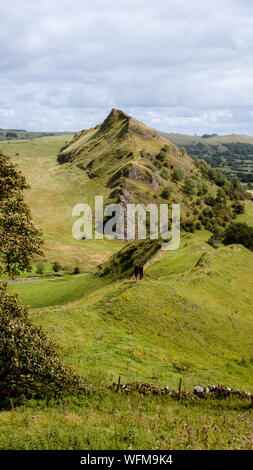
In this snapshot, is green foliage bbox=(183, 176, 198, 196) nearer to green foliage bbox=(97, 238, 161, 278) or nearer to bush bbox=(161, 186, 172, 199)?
bush bbox=(161, 186, 172, 199)

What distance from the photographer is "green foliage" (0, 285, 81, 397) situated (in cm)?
1442

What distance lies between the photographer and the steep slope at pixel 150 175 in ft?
434

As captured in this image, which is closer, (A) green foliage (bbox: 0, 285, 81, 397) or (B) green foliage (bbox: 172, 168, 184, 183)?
(A) green foliage (bbox: 0, 285, 81, 397)

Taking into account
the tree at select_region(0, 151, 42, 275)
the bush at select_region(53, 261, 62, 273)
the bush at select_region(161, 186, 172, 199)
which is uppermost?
the bush at select_region(161, 186, 172, 199)

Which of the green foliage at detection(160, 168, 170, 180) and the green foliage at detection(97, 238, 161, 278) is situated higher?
the green foliage at detection(160, 168, 170, 180)

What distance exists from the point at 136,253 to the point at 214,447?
41.0 metres

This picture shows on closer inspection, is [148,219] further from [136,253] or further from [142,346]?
[142,346]

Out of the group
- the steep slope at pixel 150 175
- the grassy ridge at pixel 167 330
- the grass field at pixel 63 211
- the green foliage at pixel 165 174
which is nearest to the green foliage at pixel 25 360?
the grassy ridge at pixel 167 330

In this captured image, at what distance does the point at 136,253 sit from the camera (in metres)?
54.1

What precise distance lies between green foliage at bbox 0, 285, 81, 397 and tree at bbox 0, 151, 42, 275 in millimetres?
2002

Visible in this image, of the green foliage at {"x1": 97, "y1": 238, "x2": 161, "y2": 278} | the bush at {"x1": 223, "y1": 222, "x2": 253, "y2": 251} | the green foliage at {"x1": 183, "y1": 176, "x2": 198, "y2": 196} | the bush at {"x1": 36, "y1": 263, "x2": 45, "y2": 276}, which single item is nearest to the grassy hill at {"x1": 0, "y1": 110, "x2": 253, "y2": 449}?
the green foliage at {"x1": 97, "y1": 238, "x2": 161, "y2": 278}

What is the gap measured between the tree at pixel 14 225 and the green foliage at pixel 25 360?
200cm

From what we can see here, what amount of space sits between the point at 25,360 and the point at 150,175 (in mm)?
128650
